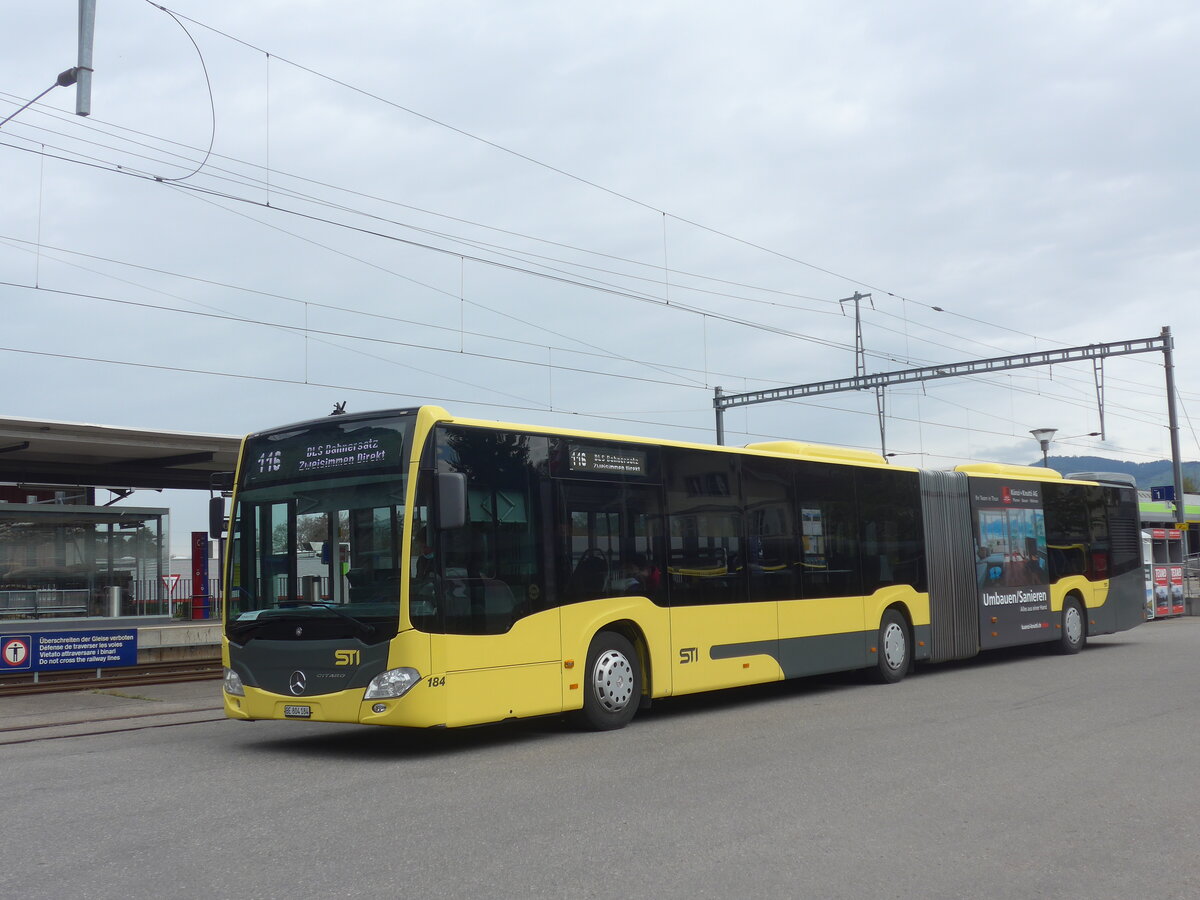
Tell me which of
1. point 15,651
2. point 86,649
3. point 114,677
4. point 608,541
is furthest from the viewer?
point 114,677

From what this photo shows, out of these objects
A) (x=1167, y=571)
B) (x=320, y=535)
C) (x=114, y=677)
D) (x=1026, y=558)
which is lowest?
(x=114, y=677)

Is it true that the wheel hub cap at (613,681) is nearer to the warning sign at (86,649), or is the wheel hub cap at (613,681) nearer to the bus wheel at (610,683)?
the bus wheel at (610,683)

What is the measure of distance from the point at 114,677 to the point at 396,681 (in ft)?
34.5

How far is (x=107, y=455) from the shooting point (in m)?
22.5

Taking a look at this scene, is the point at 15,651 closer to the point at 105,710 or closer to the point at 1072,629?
the point at 105,710

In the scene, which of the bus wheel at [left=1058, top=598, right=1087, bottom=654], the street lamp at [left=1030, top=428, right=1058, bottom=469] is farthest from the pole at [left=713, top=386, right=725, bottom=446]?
the bus wheel at [left=1058, top=598, right=1087, bottom=654]

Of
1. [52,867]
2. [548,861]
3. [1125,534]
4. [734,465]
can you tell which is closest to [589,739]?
[734,465]

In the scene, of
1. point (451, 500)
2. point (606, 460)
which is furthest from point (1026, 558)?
point (451, 500)

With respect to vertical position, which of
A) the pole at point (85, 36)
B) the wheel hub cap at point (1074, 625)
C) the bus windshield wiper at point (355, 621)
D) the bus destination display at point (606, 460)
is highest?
the pole at point (85, 36)

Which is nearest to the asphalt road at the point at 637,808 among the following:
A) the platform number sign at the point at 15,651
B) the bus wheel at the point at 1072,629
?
the platform number sign at the point at 15,651

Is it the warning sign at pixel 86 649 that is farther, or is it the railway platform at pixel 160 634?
the railway platform at pixel 160 634

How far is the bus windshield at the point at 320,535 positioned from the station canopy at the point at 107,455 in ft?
22.4

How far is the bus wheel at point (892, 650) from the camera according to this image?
1511 centimetres

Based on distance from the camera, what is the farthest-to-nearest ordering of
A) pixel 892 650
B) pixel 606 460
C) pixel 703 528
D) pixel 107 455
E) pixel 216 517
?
pixel 107 455
pixel 892 650
pixel 703 528
pixel 606 460
pixel 216 517
